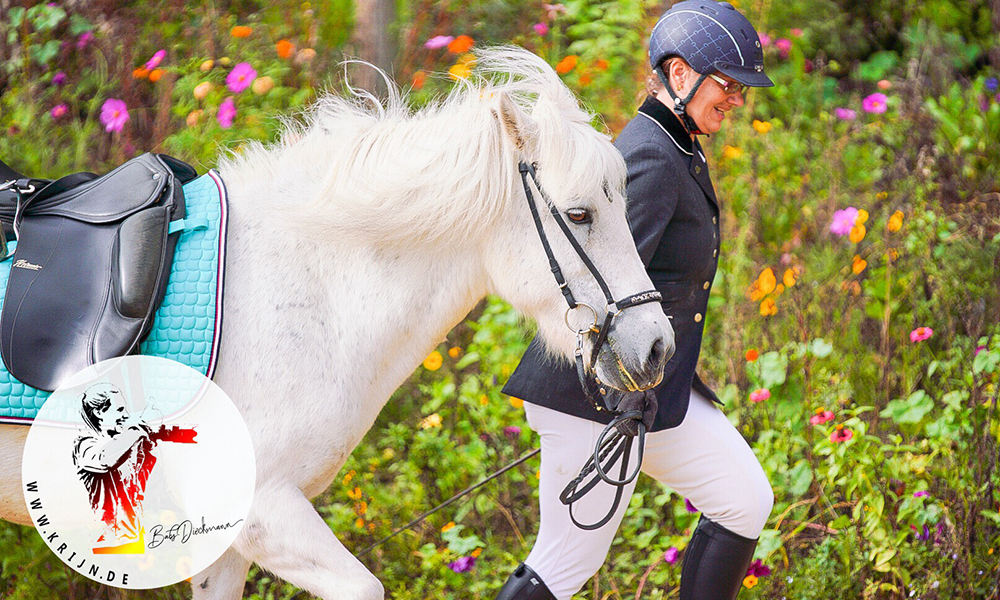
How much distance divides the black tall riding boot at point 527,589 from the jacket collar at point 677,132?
3.80 feet

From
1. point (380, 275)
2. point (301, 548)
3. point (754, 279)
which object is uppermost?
point (380, 275)

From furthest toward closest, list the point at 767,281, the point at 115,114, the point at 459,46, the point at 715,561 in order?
the point at 459,46 → the point at 115,114 → the point at 767,281 → the point at 715,561

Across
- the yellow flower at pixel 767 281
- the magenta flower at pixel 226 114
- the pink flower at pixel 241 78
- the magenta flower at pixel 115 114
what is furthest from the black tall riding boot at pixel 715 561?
the magenta flower at pixel 115 114

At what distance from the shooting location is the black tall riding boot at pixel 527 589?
2.35 m

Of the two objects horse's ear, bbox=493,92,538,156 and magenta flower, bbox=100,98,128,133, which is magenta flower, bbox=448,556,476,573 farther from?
magenta flower, bbox=100,98,128,133

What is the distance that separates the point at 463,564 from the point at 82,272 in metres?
1.61

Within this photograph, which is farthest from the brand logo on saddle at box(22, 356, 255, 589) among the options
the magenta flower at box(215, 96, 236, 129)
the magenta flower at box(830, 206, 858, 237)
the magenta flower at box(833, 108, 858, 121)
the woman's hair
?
the magenta flower at box(833, 108, 858, 121)

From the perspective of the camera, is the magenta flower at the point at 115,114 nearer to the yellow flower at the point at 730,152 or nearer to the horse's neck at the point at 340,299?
the horse's neck at the point at 340,299

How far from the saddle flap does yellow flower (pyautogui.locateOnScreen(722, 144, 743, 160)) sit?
317 centimetres

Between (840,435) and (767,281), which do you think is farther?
(767,281)

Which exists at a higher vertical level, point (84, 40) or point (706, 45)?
point (706, 45)

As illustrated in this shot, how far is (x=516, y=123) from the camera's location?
1.98m

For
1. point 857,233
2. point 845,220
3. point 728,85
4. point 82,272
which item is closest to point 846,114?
point 845,220

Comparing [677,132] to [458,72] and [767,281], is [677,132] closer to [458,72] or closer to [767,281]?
[458,72]
